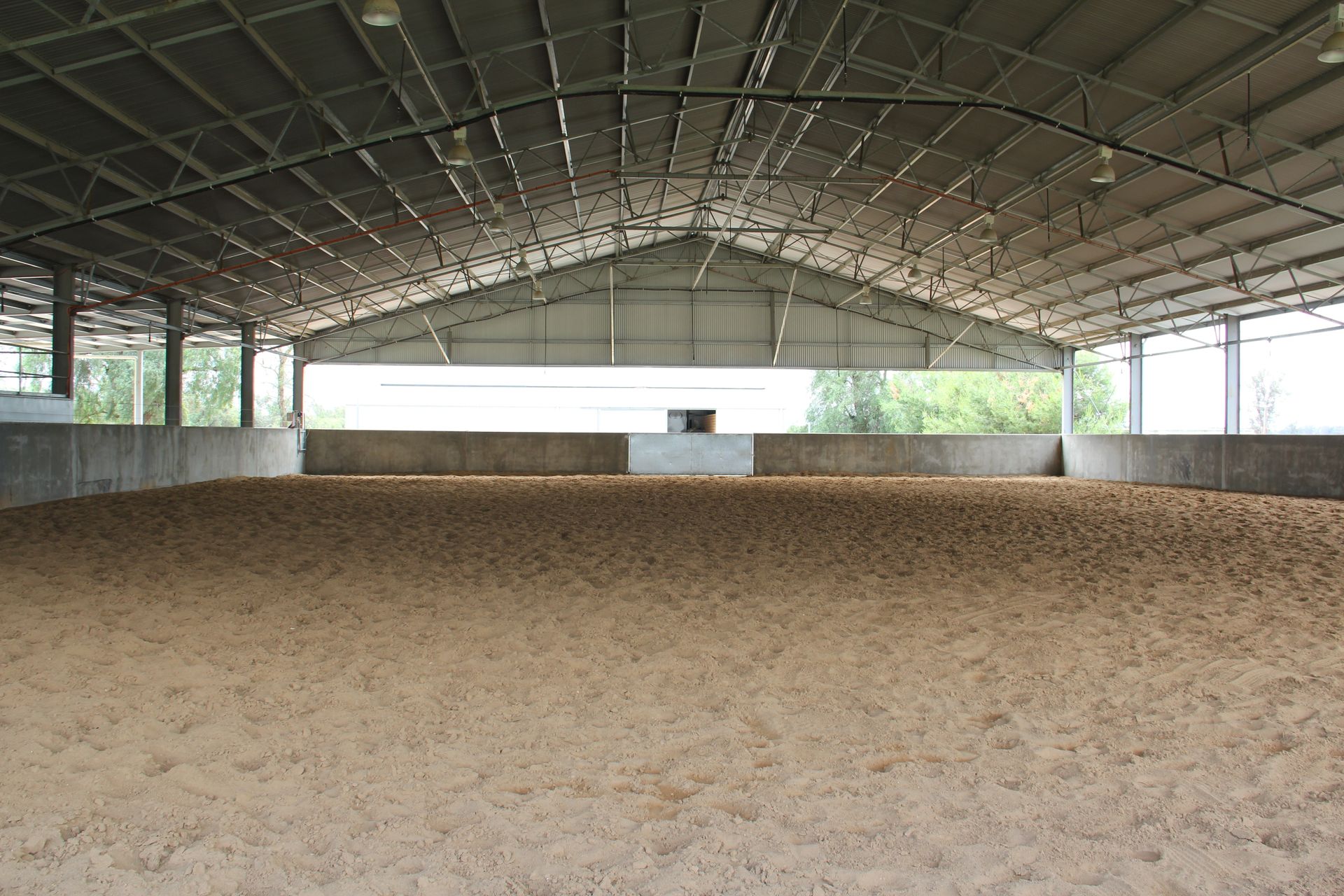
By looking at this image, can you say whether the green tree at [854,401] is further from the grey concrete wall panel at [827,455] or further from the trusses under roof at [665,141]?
the trusses under roof at [665,141]

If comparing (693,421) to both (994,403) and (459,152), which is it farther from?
(994,403)

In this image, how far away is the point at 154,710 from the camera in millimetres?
4023

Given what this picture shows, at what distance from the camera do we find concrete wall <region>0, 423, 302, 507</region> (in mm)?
11922

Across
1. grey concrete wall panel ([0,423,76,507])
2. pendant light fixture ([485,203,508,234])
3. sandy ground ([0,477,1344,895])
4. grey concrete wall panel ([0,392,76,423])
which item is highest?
pendant light fixture ([485,203,508,234])

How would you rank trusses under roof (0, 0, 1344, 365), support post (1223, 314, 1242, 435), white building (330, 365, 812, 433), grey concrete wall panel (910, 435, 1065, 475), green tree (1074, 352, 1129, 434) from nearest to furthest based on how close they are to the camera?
trusses under roof (0, 0, 1344, 365) → support post (1223, 314, 1242, 435) → grey concrete wall panel (910, 435, 1065, 475) → white building (330, 365, 812, 433) → green tree (1074, 352, 1129, 434)

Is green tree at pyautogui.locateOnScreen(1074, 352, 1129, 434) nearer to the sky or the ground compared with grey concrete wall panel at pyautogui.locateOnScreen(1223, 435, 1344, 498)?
nearer to the sky

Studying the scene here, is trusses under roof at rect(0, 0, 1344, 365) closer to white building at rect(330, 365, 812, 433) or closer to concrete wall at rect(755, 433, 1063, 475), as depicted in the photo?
concrete wall at rect(755, 433, 1063, 475)

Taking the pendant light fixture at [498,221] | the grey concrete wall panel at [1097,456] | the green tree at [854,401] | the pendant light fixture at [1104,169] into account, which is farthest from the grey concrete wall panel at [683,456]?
the green tree at [854,401]

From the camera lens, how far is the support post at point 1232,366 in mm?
20500

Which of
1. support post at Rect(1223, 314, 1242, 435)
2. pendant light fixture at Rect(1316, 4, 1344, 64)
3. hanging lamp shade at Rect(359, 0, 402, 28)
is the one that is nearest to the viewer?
hanging lamp shade at Rect(359, 0, 402, 28)

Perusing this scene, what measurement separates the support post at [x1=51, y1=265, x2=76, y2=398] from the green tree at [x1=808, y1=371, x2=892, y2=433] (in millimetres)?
36568

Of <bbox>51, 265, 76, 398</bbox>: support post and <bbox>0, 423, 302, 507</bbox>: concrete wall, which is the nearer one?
<bbox>0, 423, 302, 507</bbox>: concrete wall

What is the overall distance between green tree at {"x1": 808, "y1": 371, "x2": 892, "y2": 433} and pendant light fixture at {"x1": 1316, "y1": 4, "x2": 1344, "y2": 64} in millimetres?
37146

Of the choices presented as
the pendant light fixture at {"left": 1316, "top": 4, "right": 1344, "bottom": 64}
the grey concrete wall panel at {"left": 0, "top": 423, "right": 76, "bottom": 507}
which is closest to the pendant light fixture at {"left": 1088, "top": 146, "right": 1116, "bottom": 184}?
the pendant light fixture at {"left": 1316, "top": 4, "right": 1344, "bottom": 64}
